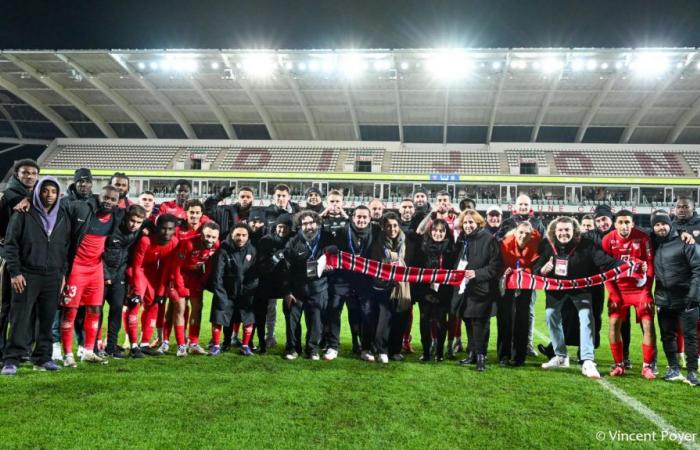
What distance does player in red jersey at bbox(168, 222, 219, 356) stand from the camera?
5.86 metres

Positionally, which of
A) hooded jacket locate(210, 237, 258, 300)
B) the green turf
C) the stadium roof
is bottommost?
the green turf

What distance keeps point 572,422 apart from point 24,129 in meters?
47.5

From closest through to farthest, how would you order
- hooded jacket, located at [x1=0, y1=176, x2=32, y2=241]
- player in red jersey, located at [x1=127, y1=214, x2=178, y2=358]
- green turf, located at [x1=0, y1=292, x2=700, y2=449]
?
green turf, located at [x1=0, y1=292, x2=700, y2=449] → hooded jacket, located at [x1=0, y1=176, x2=32, y2=241] → player in red jersey, located at [x1=127, y1=214, x2=178, y2=358]

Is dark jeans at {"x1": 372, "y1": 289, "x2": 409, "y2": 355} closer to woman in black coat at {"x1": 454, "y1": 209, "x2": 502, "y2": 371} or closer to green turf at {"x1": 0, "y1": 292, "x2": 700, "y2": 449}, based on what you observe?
green turf at {"x1": 0, "y1": 292, "x2": 700, "y2": 449}

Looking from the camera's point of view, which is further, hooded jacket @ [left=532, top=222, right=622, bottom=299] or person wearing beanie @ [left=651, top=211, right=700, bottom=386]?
hooded jacket @ [left=532, top=222, right=622, bottom=299]

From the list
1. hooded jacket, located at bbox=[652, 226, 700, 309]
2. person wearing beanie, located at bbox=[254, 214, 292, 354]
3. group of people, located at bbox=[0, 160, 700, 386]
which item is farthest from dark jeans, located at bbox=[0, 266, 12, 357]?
hooded jacket, located at bbox=[652, 226, 700, 309]

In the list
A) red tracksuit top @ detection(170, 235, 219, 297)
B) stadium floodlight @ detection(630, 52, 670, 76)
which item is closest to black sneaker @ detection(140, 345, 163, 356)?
red tracksuit top @ detection(170, 235, 219, 297)

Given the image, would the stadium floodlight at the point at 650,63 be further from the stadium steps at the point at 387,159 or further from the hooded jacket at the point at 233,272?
the hooded jacket at the point at 233,272

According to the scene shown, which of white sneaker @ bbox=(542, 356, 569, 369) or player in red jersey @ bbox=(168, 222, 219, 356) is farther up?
player in red jersey @ bbox=(168, 222, 219, 356)

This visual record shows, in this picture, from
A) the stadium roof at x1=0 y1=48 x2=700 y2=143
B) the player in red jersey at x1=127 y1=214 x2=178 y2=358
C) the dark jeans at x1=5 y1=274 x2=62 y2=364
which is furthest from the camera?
the stadium roof at x1=0 y1=48 x2=700 y2=143

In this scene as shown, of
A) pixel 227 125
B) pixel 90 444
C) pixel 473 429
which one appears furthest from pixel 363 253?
pixel 227 125

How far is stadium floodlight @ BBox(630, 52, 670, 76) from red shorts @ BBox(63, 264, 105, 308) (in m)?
30.4

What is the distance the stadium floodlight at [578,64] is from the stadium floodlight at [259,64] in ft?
56.4

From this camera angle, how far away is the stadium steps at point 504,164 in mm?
33741
